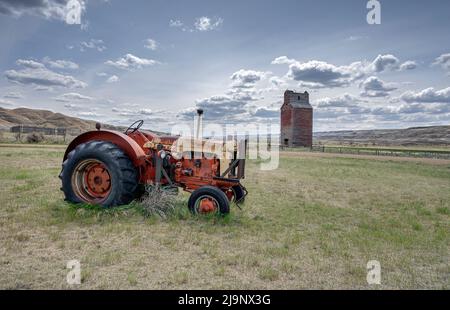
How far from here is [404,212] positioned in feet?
26.9

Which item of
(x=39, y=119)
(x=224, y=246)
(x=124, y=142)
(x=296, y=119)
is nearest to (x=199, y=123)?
(x=124, y=142)

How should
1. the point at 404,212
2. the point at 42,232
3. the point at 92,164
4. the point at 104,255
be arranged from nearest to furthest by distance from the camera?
the point at 104,255 → the point at 42,232 → the point at 92,164 → the point at 404,212

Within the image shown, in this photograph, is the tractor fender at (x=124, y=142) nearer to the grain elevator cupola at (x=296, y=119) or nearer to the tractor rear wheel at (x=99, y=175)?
the tractor rear wheel at (x=99, y=175)

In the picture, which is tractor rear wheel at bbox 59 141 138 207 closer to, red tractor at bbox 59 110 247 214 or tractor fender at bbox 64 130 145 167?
red tractor at bbox 59 110 247 214

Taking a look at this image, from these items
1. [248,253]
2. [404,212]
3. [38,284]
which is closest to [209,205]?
[248,253]

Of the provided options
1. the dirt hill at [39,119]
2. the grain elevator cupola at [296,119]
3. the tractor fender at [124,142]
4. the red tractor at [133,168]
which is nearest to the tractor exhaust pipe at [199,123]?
the red tractor at [133,168]

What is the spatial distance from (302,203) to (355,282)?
477cm

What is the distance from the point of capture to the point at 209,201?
622 centimetres

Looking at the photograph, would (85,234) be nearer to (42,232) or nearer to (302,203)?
(42,232)

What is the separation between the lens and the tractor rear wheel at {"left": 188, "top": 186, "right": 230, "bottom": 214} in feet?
20.2

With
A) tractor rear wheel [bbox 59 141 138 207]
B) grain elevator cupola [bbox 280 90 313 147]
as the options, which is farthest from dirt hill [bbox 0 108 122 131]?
tractor rear wheel [bbox 59 141 138 207]

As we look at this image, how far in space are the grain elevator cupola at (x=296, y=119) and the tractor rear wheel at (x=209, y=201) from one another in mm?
44934

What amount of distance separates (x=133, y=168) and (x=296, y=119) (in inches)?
1777

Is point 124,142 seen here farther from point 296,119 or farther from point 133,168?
point 296,119
